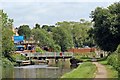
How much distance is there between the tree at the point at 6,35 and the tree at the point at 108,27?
17294 millimetres

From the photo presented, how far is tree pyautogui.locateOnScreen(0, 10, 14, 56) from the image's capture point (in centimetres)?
7638

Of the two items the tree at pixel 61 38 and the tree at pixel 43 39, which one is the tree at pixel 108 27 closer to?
the tree at pixel 43 39

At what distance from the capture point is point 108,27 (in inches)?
2854

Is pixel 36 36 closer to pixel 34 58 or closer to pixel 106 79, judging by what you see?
pixel 34 58

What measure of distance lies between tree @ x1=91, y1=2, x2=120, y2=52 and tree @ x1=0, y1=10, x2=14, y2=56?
17.3m

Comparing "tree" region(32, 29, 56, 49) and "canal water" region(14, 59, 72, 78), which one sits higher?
"tree" region(32, 29, 56, 49)

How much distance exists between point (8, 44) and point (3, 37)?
13.0ft

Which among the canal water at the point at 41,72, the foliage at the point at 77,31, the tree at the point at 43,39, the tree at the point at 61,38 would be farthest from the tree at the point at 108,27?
the foliage at the point at 77,31

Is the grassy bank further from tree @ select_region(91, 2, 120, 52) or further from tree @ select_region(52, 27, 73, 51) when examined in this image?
tree @ select_region(52, 27, 73, 51)

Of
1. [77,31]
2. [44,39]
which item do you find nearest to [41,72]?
[44,39]

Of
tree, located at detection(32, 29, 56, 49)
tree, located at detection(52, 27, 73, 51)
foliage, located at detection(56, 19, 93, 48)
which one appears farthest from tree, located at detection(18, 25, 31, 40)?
tree, located at detection(52, 27, 73, 51)

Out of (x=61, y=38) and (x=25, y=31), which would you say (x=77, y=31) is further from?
(x=61, y=38)

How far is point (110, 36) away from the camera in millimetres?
73875

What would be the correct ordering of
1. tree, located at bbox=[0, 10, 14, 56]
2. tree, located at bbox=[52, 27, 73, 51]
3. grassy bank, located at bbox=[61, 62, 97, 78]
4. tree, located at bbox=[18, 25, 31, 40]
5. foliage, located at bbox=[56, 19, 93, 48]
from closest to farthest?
grassy bank, located at bbox=[61, 62, 97, 78] < tree, located at bbox=[0, 10, 14, 56] < tree, located at bbox=[52, 27, 73, 51] < foliage, located at bbox=[56, 19, 93, 48] < tree, located at bbox=[18, 25, 31, 40]
